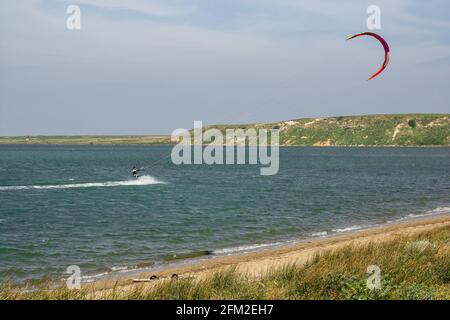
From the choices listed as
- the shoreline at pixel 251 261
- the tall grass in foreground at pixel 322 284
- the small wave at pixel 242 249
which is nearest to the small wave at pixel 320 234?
the shoreline at pixel 251 261

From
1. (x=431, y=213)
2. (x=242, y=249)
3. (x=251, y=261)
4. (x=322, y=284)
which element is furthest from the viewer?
(x=431, y=213)

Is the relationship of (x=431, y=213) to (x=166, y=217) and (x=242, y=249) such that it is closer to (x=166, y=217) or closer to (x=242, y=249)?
(x=166, y=217)

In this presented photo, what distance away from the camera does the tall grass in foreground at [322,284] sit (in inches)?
428

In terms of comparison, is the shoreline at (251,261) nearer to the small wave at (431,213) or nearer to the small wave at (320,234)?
the small wave at (320,234)

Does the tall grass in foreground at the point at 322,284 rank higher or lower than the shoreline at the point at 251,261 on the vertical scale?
higher

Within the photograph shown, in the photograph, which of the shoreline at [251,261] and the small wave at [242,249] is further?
the small wave at [242,249]

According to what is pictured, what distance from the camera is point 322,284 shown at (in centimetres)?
1175

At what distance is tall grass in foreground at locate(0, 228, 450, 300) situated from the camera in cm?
1088

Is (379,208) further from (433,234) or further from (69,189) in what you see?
(69,189)

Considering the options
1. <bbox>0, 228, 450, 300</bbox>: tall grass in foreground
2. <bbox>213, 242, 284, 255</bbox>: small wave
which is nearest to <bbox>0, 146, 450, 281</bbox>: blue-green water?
<bbox>213, 242, 284, 255</bbox>: small wave

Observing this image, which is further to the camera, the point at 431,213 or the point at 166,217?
the point at 431,213

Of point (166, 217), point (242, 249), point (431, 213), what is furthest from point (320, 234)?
point (431, 213)

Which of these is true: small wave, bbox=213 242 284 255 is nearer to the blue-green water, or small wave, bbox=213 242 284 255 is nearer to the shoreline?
the blue-green water
